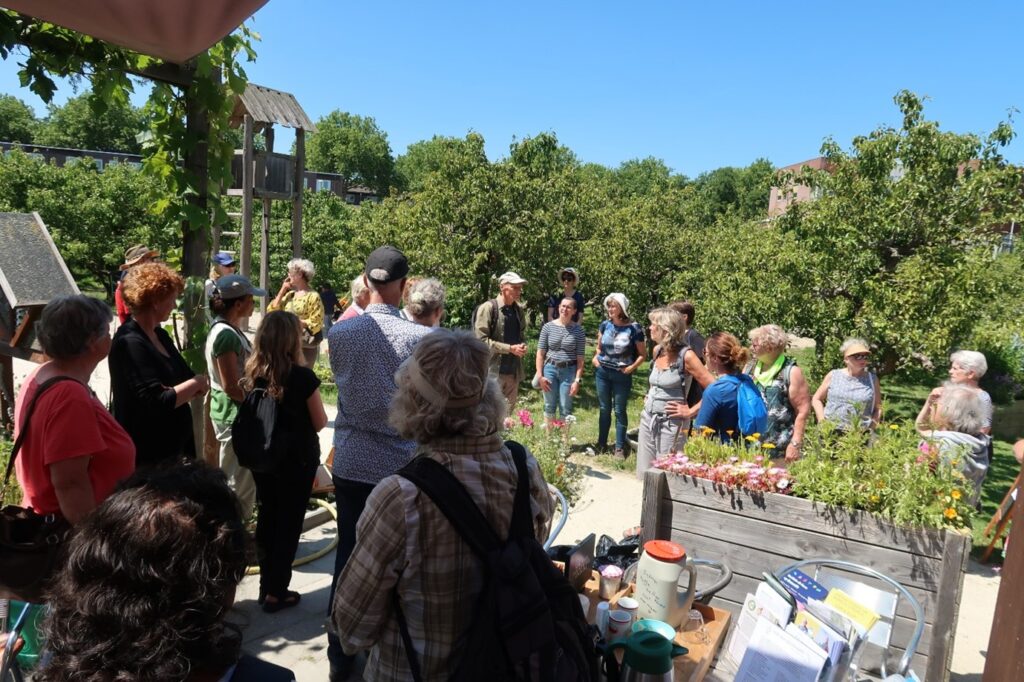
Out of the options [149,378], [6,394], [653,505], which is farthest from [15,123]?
[653,505]

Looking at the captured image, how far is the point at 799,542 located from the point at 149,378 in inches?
129

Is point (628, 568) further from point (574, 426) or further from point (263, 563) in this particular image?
point (574, 426)

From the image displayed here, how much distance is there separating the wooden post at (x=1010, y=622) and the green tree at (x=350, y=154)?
255ft

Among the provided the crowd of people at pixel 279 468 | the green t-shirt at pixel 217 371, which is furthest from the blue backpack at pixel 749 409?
the green t-shirt at pixel 217 371

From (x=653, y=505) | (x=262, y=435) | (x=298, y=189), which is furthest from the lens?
(x=298, y=189)

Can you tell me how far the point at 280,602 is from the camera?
12.1 ft

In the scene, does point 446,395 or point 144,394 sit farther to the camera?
point 144,394

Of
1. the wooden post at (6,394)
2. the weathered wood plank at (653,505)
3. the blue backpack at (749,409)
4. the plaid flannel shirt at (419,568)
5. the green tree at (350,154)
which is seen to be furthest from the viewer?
the green tree at (350,154)

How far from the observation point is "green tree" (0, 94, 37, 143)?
2522 inches

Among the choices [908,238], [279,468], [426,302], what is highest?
[908,238]

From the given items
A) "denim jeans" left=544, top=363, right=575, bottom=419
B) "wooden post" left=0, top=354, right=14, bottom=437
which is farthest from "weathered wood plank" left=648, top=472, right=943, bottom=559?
"wooden post" left=0, top=354, right=14, bottom=437

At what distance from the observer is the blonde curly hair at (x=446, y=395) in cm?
179

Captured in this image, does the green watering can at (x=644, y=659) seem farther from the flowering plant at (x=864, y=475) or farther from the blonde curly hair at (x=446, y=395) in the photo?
the flowering plant at (x=864, y=475)

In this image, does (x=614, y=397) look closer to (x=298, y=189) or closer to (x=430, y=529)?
(x=430, y=529)
